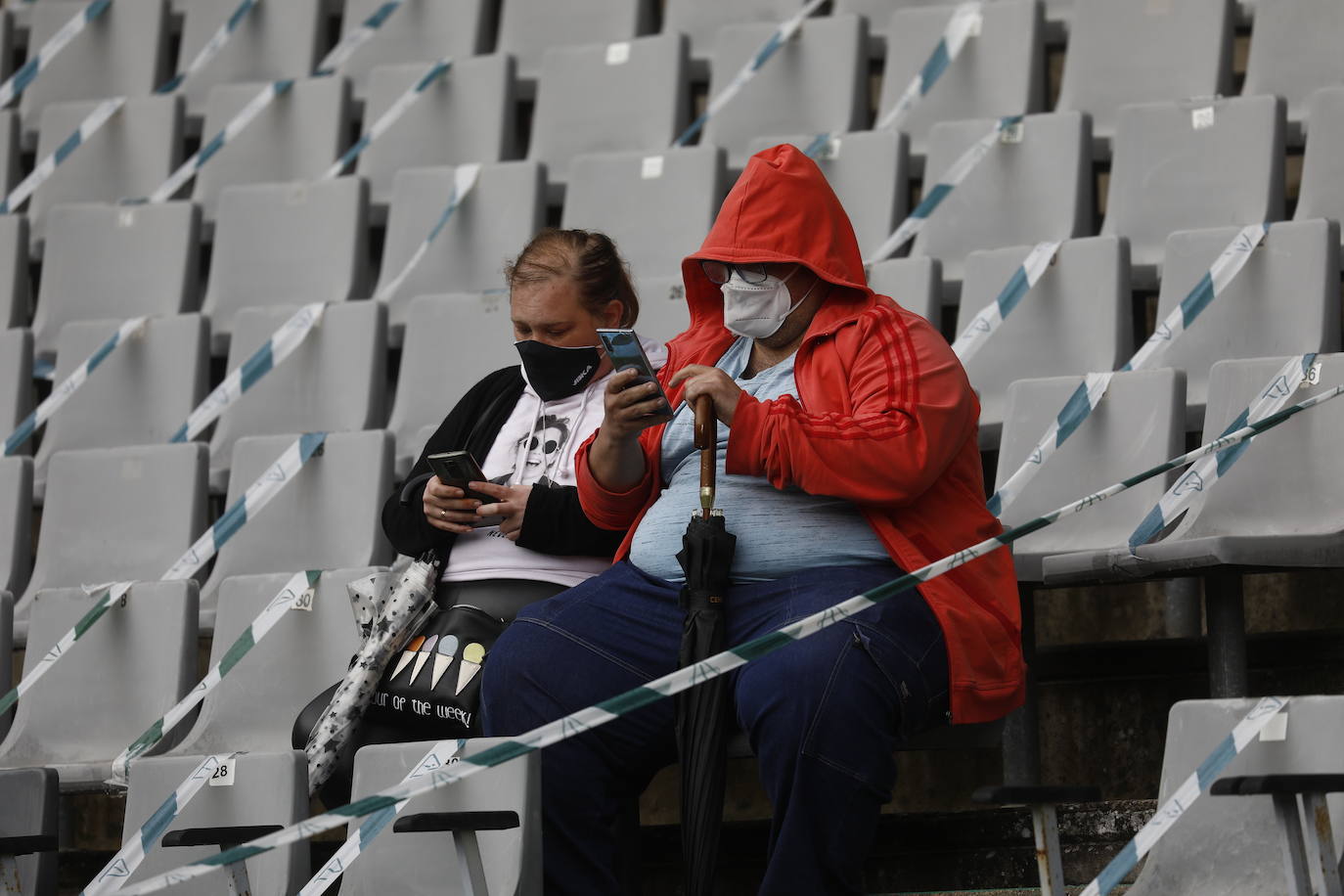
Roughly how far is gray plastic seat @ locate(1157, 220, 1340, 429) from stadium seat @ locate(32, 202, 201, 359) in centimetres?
239

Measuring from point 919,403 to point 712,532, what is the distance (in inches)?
12.6

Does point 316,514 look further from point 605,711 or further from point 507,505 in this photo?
point 605,711

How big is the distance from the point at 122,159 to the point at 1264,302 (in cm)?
318

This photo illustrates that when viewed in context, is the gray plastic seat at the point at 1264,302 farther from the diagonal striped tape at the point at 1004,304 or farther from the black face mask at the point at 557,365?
the black face mask at the point at 557,365

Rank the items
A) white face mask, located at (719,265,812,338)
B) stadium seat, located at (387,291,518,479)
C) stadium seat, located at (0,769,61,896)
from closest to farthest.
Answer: white face mask, located at (719,265,812,338) < stadium seat, located at (0,769,61,896) < stadium seat, located at (387,291,518,479)

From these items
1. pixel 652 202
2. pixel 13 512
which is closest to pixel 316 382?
pixel 13 512

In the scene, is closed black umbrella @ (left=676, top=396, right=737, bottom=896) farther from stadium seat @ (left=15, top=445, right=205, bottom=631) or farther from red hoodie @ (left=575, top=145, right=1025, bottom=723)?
stadium seat @ (left=15, top=445, right=205, bottom=631)

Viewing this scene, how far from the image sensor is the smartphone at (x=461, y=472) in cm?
283

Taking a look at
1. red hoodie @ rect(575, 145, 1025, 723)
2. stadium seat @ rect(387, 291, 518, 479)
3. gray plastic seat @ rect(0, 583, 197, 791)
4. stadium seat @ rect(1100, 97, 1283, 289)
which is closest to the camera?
red hoodie @ rect(575, 145, 1025, 723)

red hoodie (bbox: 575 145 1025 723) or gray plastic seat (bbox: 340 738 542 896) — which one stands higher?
red hoodie (bbox: 575 145 1025 723)

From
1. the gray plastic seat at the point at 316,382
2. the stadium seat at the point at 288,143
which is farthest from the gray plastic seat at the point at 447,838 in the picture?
the stadium seat at the point at 288,143

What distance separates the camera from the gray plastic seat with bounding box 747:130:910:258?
163 inches

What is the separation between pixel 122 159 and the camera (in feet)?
17.0

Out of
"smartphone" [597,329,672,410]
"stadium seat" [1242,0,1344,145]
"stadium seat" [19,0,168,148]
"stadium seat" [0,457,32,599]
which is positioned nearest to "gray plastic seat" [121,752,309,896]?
"smartphone" [597,329,672,410]
